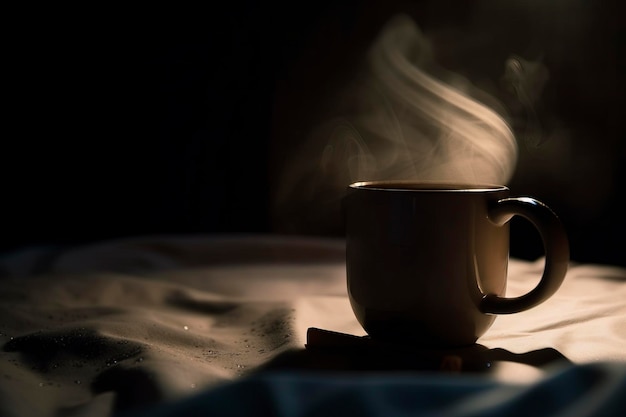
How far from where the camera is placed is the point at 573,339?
0.63 m

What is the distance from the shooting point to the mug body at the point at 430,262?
0.58 meters

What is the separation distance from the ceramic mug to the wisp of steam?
24.0 inches

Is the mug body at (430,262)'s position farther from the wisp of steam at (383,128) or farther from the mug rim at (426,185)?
the wisp of steam at (383,128)

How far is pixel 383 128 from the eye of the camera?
163 cm

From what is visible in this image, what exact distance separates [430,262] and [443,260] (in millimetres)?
11

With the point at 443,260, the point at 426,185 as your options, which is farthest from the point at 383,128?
the point at 443,260

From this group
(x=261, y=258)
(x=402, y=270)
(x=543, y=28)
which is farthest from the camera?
(x=543, y=28)

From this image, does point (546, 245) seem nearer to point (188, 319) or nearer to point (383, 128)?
point (188, 319)

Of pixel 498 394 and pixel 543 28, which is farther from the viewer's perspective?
pixel 543 28

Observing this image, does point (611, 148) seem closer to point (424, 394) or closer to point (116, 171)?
point (116, 171)

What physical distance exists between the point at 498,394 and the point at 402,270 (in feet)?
0.56

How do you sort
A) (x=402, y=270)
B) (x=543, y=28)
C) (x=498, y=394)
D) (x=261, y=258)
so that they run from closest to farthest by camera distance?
(x=498, y=394)
(x=402, y=270)
(x=261, y=258)
(x=543, y=28)

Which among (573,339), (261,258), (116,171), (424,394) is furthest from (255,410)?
(116,171)

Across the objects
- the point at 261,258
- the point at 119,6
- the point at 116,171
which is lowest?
the point at 261,258
